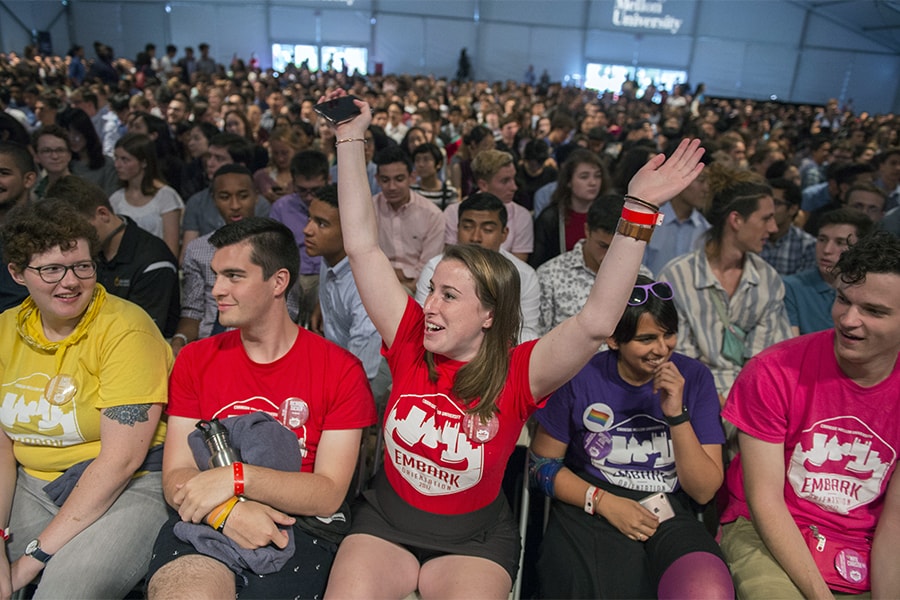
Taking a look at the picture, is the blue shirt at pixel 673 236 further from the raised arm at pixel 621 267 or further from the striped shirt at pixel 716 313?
the raised arm at pixel 621 267

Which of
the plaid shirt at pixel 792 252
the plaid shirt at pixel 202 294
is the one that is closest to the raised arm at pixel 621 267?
the plaid shirt at pixel 202 294

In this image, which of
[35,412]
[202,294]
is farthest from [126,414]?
[202,294]

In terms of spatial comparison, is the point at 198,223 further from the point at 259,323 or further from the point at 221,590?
the point at 221,590

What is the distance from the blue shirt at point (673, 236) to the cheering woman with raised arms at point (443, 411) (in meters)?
2.55

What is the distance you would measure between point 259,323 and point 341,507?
0.68 meters

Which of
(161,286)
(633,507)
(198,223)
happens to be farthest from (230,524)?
(198,223)

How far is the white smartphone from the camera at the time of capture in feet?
6.86

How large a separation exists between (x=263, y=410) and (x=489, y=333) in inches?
31.5

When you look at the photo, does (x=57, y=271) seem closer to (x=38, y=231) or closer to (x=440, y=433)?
(x=38, y=231)

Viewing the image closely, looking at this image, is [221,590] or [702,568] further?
[702,568]

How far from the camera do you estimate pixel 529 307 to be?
10.1 feet

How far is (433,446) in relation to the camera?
1831 mm

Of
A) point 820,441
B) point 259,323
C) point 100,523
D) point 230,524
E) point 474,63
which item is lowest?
point 100,523

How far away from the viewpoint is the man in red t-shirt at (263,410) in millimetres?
1768
